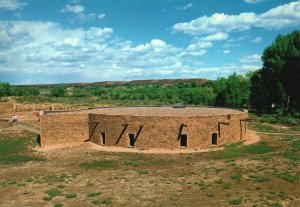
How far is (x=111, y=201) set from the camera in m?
16.8

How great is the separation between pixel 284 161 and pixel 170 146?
28.4 feet

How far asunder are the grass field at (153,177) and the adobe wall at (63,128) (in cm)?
188

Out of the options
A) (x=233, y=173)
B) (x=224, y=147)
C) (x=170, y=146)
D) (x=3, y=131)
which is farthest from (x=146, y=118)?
(x=3, y=131)

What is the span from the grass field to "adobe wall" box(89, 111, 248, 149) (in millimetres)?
1705

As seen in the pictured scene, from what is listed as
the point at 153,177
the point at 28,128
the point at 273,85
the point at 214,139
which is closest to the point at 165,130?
the point at 214,139

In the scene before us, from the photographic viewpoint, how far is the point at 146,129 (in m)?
27.7

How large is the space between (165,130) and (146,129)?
1570mm

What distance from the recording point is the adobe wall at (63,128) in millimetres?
30094

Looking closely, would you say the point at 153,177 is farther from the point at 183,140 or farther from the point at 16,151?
the point at 16,151

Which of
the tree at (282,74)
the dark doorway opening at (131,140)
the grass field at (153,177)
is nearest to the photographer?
the grass field at (153,177)

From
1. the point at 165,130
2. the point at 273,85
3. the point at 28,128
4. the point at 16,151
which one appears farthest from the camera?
the point at 273,85

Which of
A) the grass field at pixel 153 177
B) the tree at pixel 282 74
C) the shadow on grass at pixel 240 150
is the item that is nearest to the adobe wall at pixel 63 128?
the grass field at pixel 153 177

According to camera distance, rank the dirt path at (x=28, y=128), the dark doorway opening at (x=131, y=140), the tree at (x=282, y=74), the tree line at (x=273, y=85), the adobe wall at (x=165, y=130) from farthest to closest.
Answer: the tree line at (x=273, y=85) < the tree at (x=282, y=74) < the dirt path at (x=28, y=128) < the dark doorway opening at (x=131, y=140) < the adobe wall at (x=165, y=130)

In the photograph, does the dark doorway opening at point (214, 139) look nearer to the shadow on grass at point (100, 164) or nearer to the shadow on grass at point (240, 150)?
the shadow on grass at point (240, 150)
